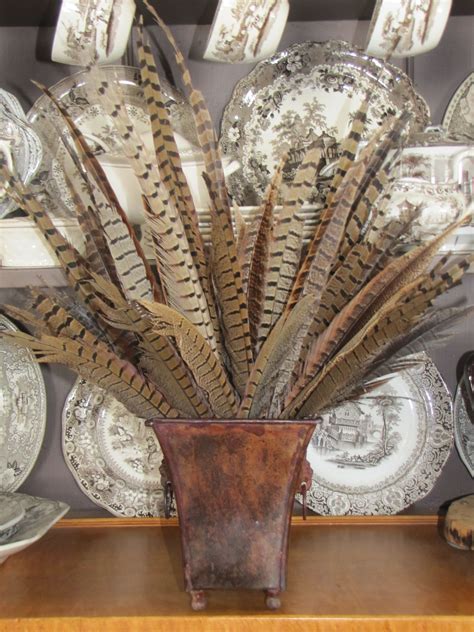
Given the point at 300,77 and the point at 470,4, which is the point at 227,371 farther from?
the point at 470,4

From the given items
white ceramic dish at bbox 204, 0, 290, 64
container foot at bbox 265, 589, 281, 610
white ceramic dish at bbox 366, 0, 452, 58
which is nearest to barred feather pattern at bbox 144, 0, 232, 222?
white ceramic dish at bbox 204, 0, 290, 64

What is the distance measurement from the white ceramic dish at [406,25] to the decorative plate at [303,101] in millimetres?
139

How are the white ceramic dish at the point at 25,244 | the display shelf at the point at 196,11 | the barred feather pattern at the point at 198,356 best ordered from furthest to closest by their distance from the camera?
the display shelf at the point at 196,11 < the white ceramic dish at the point at 25,244 < the barred feather pattern at the point at 198,356

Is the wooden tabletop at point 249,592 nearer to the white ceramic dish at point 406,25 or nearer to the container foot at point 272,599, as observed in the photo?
the container foot at point 272,599

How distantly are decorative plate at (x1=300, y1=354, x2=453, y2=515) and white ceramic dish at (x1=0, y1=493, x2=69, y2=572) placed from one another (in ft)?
1.02

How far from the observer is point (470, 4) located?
840mm

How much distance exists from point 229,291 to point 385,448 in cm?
38

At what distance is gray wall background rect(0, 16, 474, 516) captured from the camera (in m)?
0.88

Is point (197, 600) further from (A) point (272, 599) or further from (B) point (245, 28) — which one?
(B) point (245, 28)

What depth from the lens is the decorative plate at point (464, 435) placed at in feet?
2.81

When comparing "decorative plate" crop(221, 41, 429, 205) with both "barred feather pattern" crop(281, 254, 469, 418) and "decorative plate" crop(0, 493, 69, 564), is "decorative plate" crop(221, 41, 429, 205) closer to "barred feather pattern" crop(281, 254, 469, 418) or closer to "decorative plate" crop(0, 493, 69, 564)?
"barred feather pattern" crop(281, 254, 469, 418)

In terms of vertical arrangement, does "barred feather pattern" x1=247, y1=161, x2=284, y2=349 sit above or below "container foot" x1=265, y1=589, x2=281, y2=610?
above

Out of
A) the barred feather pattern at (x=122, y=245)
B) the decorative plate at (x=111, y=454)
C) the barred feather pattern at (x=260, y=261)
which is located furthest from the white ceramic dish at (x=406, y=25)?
the decorative plate at (x=111, y=454)

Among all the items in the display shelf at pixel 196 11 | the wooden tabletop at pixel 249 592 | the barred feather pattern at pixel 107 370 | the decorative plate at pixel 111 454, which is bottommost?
the wooden tabletop at pixel 249 592
